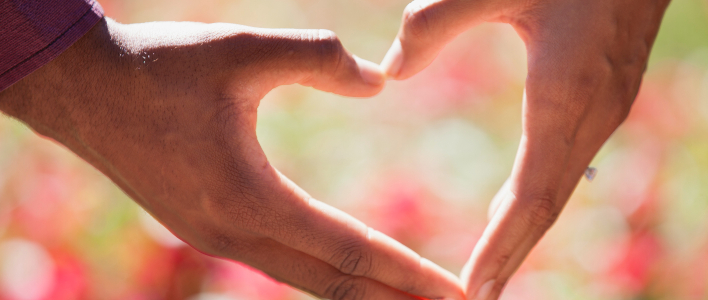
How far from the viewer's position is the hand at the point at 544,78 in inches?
28.5

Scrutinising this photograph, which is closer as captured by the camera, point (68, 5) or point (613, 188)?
point (68, 5)

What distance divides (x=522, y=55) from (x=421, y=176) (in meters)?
0.72

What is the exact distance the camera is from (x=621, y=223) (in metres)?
1.35

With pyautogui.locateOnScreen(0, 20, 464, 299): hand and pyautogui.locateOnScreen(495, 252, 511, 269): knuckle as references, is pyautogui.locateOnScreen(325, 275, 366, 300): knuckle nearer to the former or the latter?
pyautogui.locateOnScreen(0, 20, 464, 299): hand

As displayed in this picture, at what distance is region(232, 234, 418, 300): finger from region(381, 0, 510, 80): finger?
330 millimetres

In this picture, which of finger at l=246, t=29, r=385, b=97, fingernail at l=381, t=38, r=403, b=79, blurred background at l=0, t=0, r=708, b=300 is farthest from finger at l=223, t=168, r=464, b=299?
blurred background at l=0, t=0, r=708, b=300

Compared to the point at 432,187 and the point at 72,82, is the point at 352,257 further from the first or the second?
the point at 432,187

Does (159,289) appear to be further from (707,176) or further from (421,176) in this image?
(707,176)

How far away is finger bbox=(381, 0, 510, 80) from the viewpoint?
0.74 metres

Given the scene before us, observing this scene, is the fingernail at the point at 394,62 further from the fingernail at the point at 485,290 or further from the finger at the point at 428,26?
the fingernail at the point at 485,290

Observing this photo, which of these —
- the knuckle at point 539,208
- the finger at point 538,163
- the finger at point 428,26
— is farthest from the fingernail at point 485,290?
the finger at point 428,26

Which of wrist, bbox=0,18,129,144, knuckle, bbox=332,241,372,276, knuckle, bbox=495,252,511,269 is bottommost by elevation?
knuckle, bbox=495,252,511,269

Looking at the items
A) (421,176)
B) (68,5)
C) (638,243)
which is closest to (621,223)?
(638,243)

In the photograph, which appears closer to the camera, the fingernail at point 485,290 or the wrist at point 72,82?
the wrist at point 72,82
